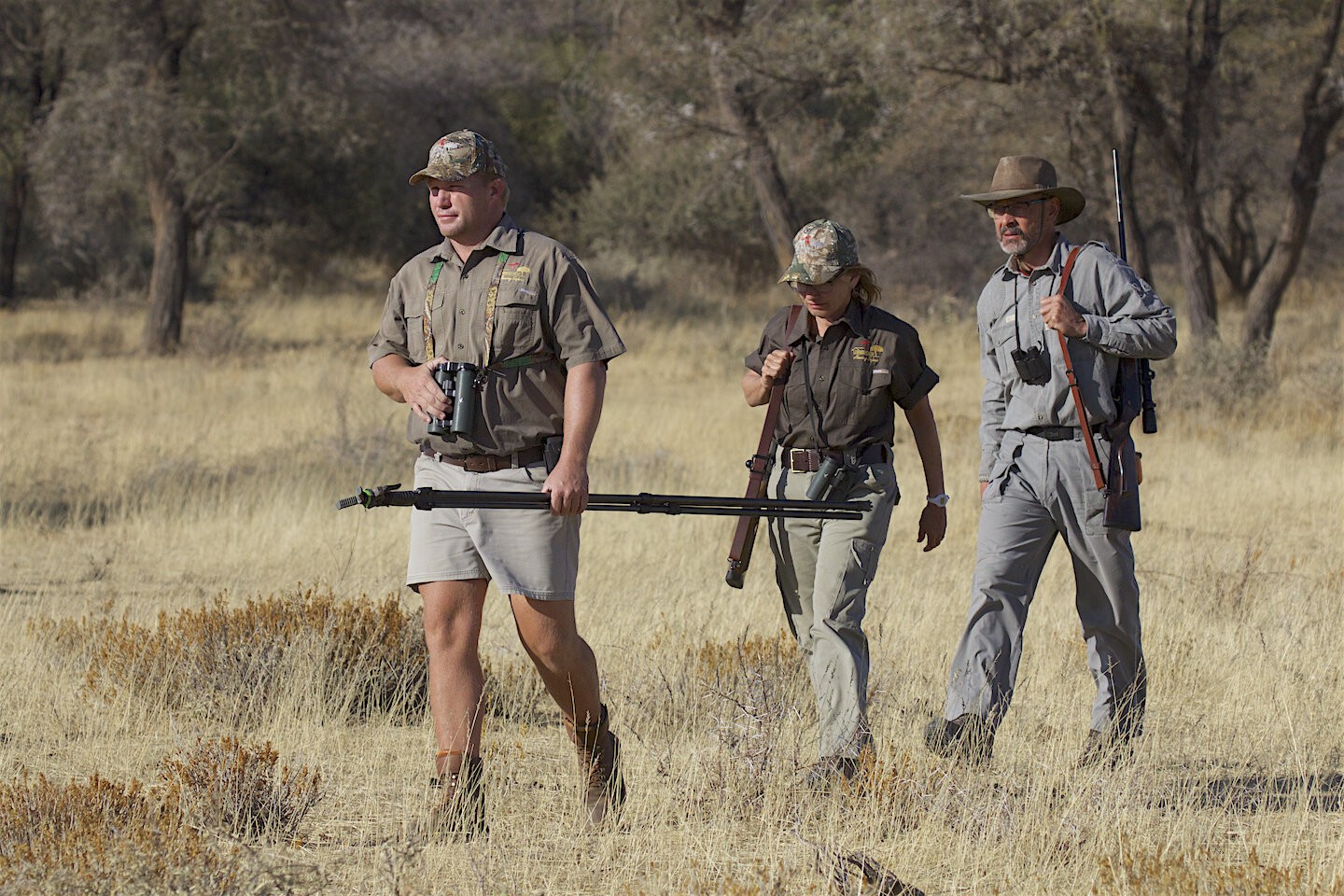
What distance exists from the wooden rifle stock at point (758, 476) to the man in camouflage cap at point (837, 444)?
20 mm

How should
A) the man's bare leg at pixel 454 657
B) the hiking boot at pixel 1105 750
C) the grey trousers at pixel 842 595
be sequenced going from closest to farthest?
the man's bare leg at pixel 454 657 < the grey trousers at pixel 842 595 < the hiking boot at pixel 1105 750

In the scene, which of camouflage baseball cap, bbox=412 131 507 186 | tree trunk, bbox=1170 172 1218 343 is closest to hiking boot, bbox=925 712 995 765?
camouflage baseball cap, bbox=412 131 507 186

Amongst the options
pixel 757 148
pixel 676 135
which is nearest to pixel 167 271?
pixel 676 135

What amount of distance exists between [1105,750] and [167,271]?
1777cm

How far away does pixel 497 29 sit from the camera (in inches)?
1742

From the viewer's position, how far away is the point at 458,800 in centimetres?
417

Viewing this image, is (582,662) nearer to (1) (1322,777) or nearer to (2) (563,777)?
(2) (563,777)

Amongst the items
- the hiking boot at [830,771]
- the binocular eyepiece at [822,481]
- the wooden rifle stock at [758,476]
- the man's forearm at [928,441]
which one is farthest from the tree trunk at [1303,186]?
the hiking boot at [830,771]

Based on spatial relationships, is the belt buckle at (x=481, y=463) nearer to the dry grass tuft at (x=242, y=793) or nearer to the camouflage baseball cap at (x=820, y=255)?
the dry grass tuft at (x=242, y=793)

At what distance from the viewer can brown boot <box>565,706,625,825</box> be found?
14.1 ft

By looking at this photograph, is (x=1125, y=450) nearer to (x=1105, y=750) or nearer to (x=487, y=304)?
(x=1105, y=750)

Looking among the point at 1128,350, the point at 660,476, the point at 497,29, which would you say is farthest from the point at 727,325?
the point at 497,29

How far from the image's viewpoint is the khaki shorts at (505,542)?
4.14 meters

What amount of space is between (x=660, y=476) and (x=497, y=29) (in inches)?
1407
